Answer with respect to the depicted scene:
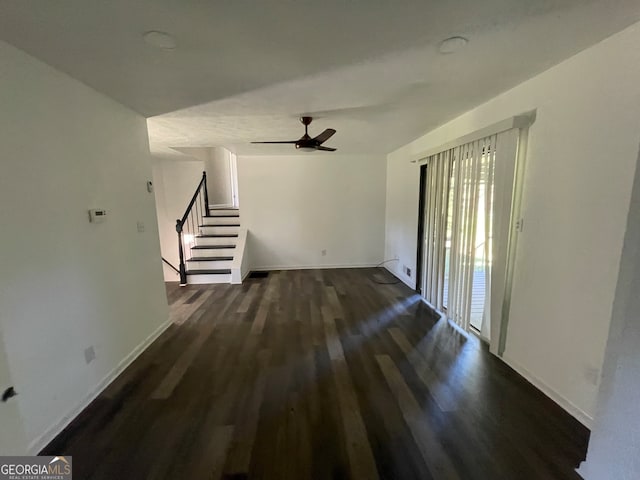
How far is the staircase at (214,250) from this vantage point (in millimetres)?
5164

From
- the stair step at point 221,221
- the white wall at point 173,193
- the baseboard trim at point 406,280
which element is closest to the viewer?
the baseboard trim at point 406,280

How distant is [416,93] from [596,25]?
44.8 inches

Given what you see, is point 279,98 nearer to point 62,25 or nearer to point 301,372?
point 62,25

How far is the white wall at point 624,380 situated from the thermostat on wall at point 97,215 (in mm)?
3336

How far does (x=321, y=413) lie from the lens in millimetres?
1911

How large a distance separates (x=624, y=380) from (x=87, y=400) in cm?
330

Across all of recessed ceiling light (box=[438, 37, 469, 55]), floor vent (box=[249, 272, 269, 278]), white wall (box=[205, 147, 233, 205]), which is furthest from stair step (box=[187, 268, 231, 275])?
recessed ceiling light (box=[438, 37, 469, 55])

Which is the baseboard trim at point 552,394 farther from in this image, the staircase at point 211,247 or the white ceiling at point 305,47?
the staircase at point 211,247

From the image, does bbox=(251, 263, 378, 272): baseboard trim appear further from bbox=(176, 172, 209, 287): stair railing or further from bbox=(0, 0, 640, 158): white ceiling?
bbox=(0, 0, 640, 158): white ceiling

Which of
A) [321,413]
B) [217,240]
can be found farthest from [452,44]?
[217,240]

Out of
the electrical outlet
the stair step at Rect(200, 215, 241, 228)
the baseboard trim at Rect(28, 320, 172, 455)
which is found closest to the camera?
the baseboard trim at Rect(28, 320, 172, 455)

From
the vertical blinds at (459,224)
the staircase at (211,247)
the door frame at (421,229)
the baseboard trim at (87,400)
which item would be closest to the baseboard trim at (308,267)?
the staircase at (211,247)
